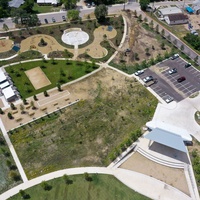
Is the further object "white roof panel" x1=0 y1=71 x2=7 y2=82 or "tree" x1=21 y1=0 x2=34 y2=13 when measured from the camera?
"tree" x1=21 y1=0 x2=34 y2=13

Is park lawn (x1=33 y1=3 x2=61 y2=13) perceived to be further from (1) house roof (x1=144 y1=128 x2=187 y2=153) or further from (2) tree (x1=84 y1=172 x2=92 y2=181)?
(2) tree (x1=84 y1=172 x2=92 y2=181)

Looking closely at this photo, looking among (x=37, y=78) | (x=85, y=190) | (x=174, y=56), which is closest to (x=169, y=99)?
(x=174, y=56)

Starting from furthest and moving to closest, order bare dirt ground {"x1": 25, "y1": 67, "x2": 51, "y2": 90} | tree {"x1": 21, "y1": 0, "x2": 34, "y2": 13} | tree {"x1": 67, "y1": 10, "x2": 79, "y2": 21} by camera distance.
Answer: tree {"x1": 21, "y1": 0, "x2": 34, "y2": 13} < tree {"x1": 67, "y1": 10, "x2": 79, "y2": 21} < bare dirt ground {"x1": 25, "y1": 67, "x2": 51, "y2": 90}

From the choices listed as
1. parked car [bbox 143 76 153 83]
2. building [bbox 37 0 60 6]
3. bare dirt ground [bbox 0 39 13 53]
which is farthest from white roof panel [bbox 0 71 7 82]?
building [bbox 37 0 60 6]

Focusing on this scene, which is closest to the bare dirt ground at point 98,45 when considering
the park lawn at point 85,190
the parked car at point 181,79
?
the parked car at point 181,79

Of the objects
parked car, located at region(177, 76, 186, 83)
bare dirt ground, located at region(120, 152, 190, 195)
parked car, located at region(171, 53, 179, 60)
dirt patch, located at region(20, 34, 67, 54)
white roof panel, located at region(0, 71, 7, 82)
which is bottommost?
bare dirt ground, located at region(120, 152, 190, 195)

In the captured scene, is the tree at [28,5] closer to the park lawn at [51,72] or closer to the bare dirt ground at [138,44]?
the park lawn at [51,72]

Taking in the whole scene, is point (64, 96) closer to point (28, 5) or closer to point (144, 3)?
point (28, 5)
